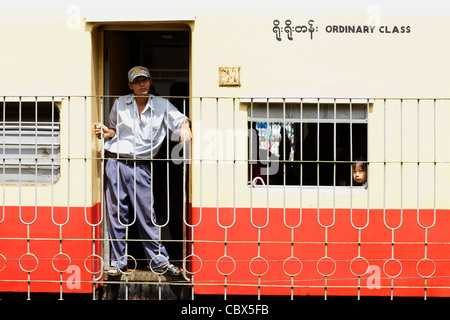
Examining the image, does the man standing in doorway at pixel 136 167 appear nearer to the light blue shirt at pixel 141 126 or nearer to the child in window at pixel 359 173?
the light blue shirt at pixel 141 126

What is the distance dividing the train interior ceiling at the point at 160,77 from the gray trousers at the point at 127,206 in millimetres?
200

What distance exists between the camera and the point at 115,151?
5824 mm

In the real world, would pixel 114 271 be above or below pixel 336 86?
below

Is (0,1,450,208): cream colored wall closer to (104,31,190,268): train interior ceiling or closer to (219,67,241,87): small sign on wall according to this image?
(219,67,241,87): small sign on wall

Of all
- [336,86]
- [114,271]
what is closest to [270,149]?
[336,86]

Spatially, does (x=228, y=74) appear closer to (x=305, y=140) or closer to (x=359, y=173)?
(x=305, y=140)

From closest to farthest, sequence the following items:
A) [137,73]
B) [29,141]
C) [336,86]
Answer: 1. [336,86]
2. [29,141]
3. [137,73]

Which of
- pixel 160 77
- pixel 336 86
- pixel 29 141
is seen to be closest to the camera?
pixel 336 86

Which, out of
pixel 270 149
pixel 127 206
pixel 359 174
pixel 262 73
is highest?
pixel 262 73

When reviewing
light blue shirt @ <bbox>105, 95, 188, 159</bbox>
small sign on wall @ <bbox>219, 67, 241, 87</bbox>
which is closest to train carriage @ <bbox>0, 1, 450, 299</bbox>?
small sign on wall @ <bbox>219, 67, 241, 87</bbox>

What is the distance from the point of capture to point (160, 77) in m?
7.01

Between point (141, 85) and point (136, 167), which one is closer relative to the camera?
point (136, 167)

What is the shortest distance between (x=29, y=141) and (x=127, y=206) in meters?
0.95

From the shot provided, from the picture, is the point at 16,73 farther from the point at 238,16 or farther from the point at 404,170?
the point at 404,170
